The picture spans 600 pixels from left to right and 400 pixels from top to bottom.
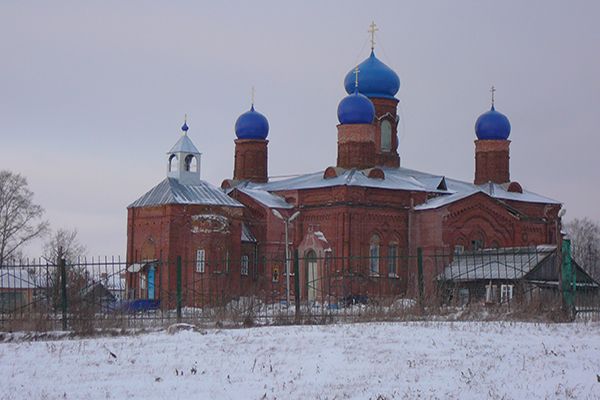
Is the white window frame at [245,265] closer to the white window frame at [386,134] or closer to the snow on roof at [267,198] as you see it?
the snow on roof at [267,198]

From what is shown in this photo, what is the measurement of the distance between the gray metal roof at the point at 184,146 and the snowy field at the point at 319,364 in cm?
1840

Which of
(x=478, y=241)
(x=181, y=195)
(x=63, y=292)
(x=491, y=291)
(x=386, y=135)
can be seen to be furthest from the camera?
(x=386, y=135)

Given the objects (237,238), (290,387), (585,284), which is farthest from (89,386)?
(237,238)

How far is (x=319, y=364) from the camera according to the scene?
35.9ft

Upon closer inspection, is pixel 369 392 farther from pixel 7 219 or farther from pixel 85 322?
pixel 7 219

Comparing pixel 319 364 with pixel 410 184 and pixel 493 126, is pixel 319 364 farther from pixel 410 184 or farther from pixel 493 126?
pixel 493 126

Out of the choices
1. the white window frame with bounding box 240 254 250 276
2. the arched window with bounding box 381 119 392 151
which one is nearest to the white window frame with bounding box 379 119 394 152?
the arched window with bounding box 381 119 392 151

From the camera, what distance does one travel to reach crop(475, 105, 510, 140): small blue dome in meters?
34.5

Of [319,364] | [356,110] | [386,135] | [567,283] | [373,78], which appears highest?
[373,78]

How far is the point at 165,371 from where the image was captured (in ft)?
35.6

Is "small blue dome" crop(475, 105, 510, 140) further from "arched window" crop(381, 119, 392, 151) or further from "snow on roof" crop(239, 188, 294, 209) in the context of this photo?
"snow on roof" crop(239, 188, 294, 209)

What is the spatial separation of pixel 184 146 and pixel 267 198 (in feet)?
10.3

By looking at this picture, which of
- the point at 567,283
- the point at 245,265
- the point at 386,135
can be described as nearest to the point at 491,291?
the point at 245,265

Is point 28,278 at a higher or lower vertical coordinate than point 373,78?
lower
